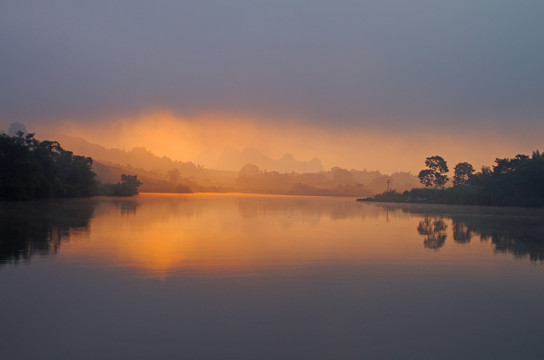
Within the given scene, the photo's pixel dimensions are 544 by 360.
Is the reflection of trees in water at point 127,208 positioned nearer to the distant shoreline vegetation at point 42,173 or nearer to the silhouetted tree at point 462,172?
the distant shoreline vegetation at point 42,173

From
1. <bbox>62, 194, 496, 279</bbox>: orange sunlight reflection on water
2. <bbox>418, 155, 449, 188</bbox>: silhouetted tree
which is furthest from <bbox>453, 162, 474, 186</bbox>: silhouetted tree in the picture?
<bbox>62, 194, 496, 279</bbox>: orange sunlight reflection on water

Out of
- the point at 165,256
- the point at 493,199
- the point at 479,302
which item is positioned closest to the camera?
the point at 479,302

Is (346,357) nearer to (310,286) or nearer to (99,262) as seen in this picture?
(310,286)

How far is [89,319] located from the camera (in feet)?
23.6

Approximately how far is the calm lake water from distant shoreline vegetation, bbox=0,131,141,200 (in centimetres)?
3572

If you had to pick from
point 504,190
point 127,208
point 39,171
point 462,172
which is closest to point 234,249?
point 127,208

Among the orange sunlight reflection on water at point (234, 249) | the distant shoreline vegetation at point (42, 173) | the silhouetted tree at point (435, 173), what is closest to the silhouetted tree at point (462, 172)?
the silhouetted tree at point (435, 173)

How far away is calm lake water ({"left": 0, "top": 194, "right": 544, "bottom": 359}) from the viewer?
20.5 ft

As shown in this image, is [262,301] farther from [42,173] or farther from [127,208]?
[42,173]

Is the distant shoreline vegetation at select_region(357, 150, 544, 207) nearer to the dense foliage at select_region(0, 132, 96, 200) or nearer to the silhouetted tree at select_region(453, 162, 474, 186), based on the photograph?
Result: the silhouetted tree at select_region(453, 162, 474, 186)

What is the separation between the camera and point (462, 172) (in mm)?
104812

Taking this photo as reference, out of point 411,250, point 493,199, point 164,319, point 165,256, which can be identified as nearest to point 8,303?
point 164,319

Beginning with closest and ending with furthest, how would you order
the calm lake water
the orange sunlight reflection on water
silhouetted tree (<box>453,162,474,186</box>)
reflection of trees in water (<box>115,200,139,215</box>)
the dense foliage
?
the calm lake water < the orange sunlight reflection on water < reflection of trees in water (<box>115,200,139,215</box>) < the dense foliage < silhouetted tree (<box>453,162,474,186</box>)

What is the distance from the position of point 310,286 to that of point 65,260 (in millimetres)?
7616
